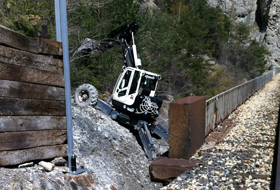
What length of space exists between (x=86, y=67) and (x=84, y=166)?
32.1 ft

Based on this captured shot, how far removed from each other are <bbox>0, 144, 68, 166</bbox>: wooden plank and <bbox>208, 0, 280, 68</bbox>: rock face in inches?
3060

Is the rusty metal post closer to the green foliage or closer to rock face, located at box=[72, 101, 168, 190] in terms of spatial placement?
rock face, located at box=[72, 101, 168, 190]

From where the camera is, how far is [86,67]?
17828 mm

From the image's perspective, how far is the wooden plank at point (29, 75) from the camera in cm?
504

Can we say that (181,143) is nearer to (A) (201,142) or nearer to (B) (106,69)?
(A) (201,142)

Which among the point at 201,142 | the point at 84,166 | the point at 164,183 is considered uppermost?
the point at 201,142

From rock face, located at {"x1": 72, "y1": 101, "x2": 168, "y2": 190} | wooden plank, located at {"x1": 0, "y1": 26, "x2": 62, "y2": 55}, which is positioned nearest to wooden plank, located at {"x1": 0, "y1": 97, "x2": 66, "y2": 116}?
wooden plank, located at {"x1": 0, "y1": 26, "x2": 62, "y2": 55}

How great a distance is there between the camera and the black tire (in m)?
13.5

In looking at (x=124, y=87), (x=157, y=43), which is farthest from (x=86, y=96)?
(x=157, y=43)

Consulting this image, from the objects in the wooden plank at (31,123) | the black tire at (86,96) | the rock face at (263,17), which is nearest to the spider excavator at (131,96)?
the black tire at (86,96)

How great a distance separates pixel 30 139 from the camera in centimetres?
535

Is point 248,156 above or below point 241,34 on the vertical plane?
below

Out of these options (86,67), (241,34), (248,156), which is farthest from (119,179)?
(241,34)

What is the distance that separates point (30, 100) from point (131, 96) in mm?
7629
